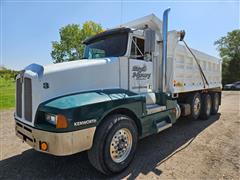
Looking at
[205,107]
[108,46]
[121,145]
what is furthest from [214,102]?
[121,145]

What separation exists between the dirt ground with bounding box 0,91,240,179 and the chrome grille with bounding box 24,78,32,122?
1061 mm

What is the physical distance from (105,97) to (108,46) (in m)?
1.60

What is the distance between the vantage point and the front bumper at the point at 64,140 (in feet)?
8.58

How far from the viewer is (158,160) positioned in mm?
3730

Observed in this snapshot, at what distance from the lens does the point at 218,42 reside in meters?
37.9

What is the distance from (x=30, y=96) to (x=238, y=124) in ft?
21.8

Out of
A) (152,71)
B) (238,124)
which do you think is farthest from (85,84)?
(238,124)

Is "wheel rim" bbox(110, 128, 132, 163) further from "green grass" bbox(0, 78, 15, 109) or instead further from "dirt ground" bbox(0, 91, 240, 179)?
"green grass" bbox(0, 78, 15, 109)

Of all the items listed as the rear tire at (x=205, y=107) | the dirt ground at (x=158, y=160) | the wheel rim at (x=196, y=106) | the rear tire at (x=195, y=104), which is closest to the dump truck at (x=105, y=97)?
the dirt ground at (x=158, y=160)

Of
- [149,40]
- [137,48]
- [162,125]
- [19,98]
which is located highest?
[149,40]

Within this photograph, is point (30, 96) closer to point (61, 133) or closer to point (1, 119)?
point (61, 133)

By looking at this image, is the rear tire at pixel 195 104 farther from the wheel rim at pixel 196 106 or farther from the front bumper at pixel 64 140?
the front bumper at pixel 64 140

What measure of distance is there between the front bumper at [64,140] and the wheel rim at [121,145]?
0.53 m

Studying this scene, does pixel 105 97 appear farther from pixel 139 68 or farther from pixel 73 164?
pixel 73 164
